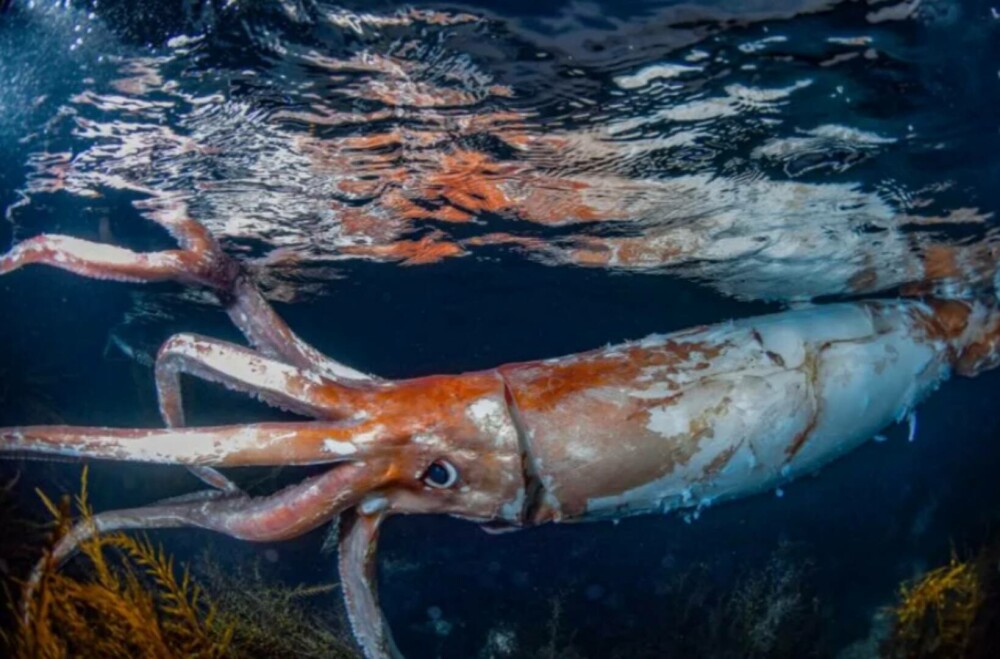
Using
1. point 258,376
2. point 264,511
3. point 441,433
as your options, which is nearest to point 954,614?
point 441,433

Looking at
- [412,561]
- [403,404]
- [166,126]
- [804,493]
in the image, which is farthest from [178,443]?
[804,493]

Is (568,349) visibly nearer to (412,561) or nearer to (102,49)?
(412,561)

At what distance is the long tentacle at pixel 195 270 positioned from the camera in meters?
3.34

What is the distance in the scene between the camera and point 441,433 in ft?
11.4

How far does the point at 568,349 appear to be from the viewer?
22.0 m

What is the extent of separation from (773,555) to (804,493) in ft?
48.9

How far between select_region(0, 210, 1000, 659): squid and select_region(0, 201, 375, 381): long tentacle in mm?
11

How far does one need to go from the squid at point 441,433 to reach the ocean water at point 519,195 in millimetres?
1988

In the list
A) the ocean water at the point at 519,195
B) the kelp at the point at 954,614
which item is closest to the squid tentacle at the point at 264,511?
the ocean water at the point at 519,195

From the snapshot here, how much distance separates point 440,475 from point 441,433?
0.90 ft

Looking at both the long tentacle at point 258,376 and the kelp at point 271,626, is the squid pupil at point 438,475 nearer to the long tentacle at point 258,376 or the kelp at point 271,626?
the long tentacle at point 258,376

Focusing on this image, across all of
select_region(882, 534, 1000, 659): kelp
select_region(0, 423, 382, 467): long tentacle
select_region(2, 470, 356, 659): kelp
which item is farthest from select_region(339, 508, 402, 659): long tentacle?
select_region(882, 534, 1000, 659): kelp

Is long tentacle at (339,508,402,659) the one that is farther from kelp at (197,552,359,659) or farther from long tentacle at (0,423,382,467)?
kelp at (197,552,359,659)

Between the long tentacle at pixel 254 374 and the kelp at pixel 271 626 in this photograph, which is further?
the kelp at pixel 271 626
